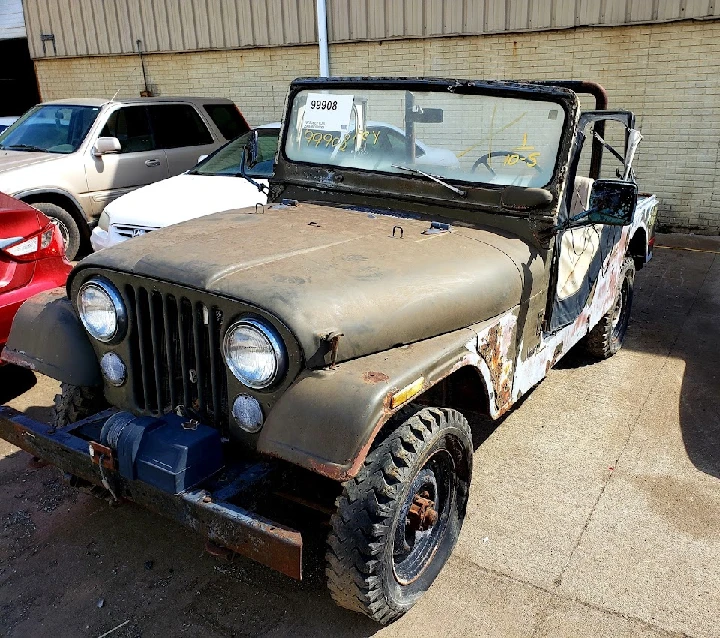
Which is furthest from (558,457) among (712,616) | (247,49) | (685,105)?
(247,49)

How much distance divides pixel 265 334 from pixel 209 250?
596mm

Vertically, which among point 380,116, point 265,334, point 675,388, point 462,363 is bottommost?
point 675,388

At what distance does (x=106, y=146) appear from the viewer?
7.24 m

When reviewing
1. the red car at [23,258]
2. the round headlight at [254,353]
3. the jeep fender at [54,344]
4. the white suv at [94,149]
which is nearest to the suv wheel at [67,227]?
the white suv at [94,149]

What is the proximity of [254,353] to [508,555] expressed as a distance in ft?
4.99

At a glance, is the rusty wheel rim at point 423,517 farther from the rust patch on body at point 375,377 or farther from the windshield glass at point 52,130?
the windshield glass at point 52,130

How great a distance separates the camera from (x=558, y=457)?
378 centimetres

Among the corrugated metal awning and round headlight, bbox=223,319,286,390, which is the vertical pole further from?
round headlight, bbox=223,319,286,390

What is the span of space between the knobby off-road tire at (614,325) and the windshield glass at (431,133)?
1896 millimetres

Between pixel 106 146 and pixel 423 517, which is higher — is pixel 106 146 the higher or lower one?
the higher one

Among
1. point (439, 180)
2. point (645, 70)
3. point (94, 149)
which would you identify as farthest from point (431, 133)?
→ point (645, 70)

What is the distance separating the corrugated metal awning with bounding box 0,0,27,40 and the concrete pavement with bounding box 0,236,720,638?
11.4 meters

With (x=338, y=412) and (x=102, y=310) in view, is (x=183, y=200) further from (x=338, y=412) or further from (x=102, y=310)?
(x=338, y=412)

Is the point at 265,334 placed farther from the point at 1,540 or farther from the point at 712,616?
the point at 712,616
